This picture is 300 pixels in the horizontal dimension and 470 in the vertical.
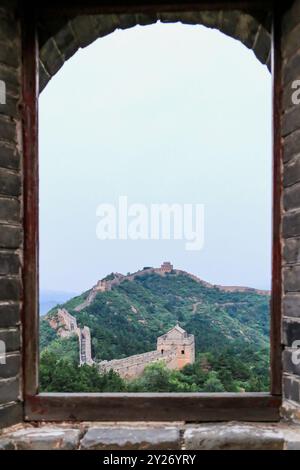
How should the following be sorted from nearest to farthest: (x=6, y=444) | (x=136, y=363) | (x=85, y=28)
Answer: (x=6, y=444) < (x=85, y=28) < (x=136, y=363)

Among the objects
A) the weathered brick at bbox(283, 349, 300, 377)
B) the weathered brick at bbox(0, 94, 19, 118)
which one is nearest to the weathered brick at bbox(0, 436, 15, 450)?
the weathered brick at bbox(283, 349, 300, 377)

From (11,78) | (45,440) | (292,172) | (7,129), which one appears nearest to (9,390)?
(45,440)

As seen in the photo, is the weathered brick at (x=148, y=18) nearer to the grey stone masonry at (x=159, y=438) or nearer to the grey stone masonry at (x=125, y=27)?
the grey stone masonry at (x=125, y=27)

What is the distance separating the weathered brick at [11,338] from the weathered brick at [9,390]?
2.1 inches

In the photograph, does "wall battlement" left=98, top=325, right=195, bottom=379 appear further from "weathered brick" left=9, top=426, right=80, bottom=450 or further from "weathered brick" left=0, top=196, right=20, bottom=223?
"weathered brick" left=0, top=196, right=20, bottom=223

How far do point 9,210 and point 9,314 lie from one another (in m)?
0.29

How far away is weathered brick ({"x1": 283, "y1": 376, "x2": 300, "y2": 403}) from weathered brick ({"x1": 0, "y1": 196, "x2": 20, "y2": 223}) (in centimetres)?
87

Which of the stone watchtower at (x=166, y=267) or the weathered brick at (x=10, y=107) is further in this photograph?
the stone watchtower at (x=166, y=267)

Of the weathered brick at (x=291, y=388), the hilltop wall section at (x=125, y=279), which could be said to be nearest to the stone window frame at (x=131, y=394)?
the weathered brick at (x=291, y=388)

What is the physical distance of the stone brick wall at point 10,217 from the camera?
110 cm

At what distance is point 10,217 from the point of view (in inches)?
44.4

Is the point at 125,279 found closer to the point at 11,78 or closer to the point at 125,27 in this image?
the point at 11,78
